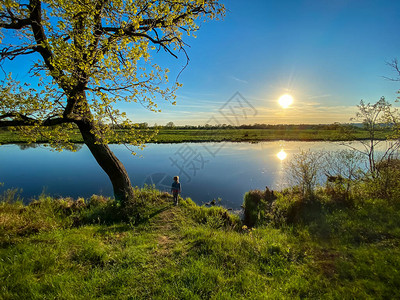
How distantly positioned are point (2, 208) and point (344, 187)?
49.7 feet

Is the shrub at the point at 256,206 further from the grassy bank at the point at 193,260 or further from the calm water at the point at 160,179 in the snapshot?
the grassy bank at the point at 193,260

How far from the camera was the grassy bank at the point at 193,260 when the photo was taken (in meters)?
3.28

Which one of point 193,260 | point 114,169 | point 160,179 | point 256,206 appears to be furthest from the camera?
point 160,179

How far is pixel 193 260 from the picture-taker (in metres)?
4.21

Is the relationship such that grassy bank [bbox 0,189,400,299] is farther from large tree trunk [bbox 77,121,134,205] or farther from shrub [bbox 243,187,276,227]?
shrub [bbox 243,187,276,227]

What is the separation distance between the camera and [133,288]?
11.0 feet

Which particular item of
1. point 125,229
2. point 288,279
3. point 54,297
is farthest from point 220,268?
point 125,229

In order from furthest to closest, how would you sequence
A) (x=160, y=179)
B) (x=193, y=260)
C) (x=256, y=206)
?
(x=160, y=179) < (x=256, y=206) < (x=193, y=260)

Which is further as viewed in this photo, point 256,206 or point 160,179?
point 160,179

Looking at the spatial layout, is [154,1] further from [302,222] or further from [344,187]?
[344,187]

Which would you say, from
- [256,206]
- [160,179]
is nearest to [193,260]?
[256,206]

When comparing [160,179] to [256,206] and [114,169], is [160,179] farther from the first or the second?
[256,206]

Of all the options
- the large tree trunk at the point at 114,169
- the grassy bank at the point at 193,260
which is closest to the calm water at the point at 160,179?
the large tree trunk at the point at 114,169

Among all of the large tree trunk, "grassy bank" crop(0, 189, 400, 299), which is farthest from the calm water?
"grassy bank" crop(0, 189, 400, 299)
